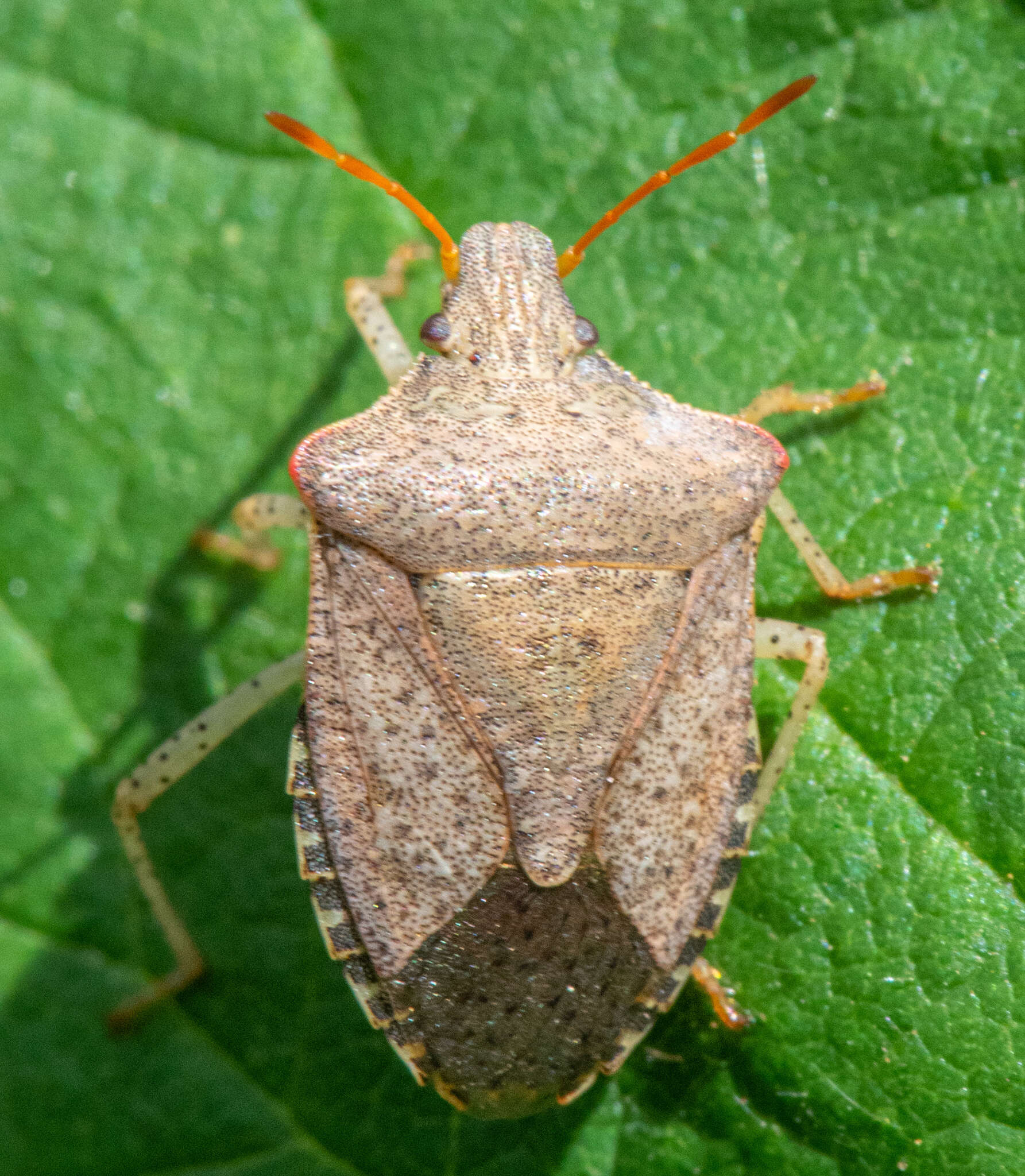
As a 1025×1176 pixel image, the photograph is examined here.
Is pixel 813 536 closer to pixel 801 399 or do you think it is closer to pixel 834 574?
pixel 834 574

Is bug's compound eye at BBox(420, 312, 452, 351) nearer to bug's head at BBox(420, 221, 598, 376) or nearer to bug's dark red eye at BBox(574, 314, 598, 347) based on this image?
bug's head at BBox(420, 221, 598, 376)

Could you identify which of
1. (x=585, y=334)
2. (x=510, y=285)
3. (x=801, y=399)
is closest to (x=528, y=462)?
(x=585, y=334)

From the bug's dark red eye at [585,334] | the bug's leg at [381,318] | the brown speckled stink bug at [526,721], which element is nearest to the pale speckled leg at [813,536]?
the brown speckled stink bug at [526,721]

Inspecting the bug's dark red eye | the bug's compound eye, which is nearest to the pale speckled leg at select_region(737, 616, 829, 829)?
the bug's dark red eye

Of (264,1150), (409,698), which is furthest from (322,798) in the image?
(264,1150)

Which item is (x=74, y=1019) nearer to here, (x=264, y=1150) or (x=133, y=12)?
(x=264, y=1150)

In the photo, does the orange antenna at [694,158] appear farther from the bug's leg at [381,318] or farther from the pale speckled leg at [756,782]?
the pale speckled leg at [756,782]
